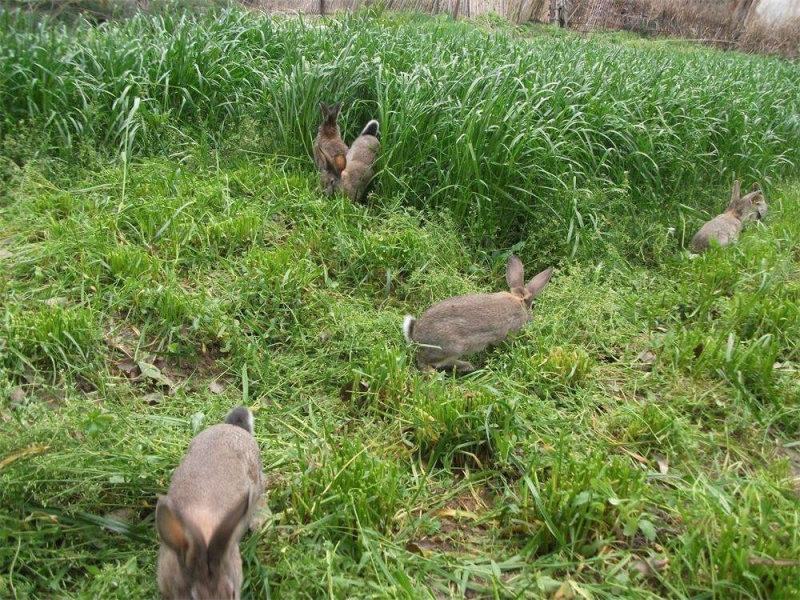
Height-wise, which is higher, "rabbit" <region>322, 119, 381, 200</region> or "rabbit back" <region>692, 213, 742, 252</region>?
"rabbit" <region>322, 119, 381, 200</region>

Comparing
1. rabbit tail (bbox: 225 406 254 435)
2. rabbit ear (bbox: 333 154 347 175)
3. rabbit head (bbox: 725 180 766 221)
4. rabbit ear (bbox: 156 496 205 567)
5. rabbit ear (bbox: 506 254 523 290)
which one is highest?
rabbit ear (bbox: 333 154 347 175)

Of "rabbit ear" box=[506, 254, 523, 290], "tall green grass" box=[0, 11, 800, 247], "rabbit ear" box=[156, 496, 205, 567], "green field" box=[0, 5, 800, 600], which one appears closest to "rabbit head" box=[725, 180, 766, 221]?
"green field" box=[0, 5, 800, 600]

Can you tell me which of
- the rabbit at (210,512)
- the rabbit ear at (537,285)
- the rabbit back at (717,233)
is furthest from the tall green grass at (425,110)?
the rabbit at (210,512)

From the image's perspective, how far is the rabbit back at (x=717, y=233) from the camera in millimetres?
5402

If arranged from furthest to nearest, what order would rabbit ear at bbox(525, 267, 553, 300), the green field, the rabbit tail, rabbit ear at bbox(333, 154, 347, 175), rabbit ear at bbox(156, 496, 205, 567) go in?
rabbit ear at bbox(333, 154, 347, 175) → rabbit ear at bbox(525, 267, 553, 300) → the rabbit tail → the green field → rabbit ear at bbox(156, 496, 205, 567)

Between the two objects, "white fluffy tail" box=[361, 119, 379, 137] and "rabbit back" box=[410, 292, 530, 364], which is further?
"white fluffy tail" box=[361, 119, 379, 137]

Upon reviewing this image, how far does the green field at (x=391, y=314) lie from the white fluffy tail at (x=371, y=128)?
269 mm

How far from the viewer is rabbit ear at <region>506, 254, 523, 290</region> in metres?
4.51

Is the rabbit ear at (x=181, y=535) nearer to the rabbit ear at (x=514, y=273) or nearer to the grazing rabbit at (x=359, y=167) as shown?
the rabbit ear at (x=514, y=273)

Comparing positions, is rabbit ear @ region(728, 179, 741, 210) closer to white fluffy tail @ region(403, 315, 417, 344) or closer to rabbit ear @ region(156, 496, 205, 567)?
white fluffy tail @ region(403, 315, 417, 344)

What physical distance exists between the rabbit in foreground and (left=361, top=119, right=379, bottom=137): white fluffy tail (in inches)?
8.8

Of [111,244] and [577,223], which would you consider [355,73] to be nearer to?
[577,223]

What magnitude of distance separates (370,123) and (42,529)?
4.22m

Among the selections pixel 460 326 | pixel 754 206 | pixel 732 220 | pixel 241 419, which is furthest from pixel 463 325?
pixel 754 206
